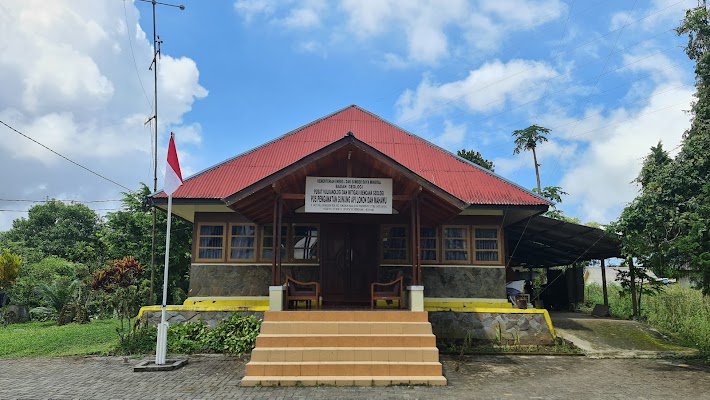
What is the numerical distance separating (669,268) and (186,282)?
17.2 meters

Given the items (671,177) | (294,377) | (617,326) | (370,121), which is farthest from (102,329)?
(671,177)

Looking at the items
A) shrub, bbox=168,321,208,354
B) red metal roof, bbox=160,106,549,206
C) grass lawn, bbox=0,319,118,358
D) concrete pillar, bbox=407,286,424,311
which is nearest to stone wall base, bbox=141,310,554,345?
shrub, bbox=168,321,208,354

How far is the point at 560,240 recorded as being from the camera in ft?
45.2

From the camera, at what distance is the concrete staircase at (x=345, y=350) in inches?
282

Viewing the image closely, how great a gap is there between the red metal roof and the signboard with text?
6.94 ft

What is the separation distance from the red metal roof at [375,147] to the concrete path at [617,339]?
3354mm

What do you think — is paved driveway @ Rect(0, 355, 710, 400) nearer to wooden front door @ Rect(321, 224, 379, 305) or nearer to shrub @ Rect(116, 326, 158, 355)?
shrub @ Rect(116, 326, 158, 355)

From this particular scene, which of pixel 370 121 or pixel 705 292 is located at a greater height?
pixel 370 121

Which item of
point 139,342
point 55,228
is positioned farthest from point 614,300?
point 55,228

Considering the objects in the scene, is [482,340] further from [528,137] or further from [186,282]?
[528,137]

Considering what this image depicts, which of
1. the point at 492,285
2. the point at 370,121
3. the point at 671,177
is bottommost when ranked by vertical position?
the point at 492,285

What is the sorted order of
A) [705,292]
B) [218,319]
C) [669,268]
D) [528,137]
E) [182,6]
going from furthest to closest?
1. [528,137]
2. [182,6]
3. [218,319]
4. [669,268]
5. [705,292]

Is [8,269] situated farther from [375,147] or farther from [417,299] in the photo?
[417,299]

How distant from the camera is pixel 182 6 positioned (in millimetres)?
12391
